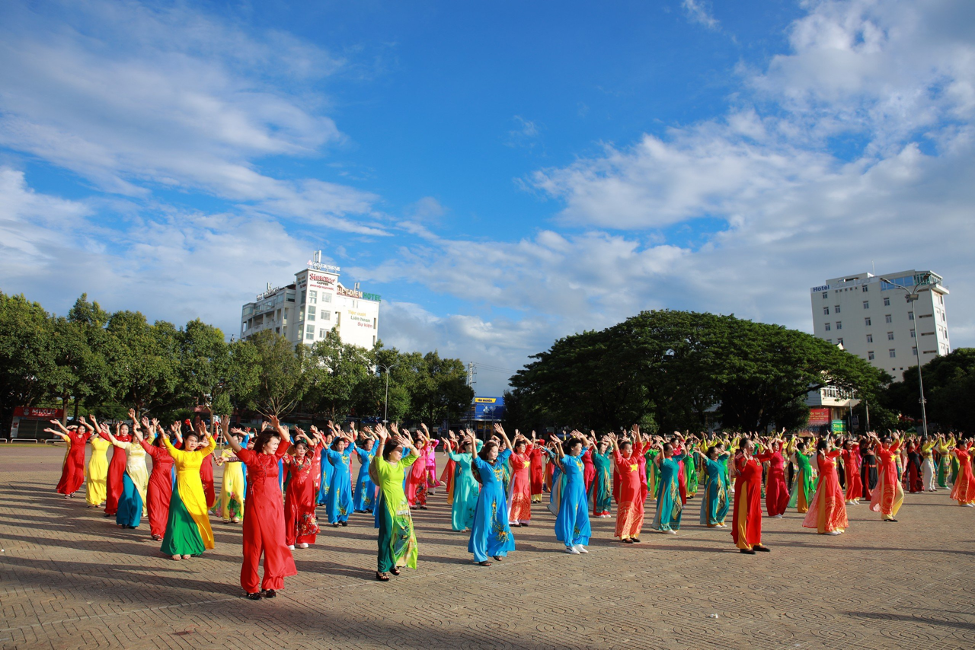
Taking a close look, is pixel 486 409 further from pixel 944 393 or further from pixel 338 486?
pixel 338 486

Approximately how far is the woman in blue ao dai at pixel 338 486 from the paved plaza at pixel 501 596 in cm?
102

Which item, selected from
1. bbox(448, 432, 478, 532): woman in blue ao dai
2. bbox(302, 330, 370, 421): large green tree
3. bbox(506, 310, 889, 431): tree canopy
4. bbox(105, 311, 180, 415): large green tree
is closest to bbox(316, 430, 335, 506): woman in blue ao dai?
bbox(448, 432, 478, 532): woman in blue ao dai

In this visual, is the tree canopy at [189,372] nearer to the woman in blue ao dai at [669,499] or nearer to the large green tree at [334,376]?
the large green tree at [334,376]

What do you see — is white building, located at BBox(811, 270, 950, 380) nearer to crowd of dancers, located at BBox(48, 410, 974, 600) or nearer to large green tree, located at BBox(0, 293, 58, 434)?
crowd of dancers, located at BBox(48, 410, 974, 600)

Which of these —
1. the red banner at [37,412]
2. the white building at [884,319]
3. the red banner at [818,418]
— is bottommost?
the red banner at [37,412]

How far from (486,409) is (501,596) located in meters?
56.2

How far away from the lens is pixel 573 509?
8320 millimetres

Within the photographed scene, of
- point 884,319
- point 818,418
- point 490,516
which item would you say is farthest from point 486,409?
point 490,516

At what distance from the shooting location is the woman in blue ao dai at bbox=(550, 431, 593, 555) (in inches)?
326

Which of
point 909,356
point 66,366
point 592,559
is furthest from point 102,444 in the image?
point 909,356

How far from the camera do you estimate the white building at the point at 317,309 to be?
79062mm

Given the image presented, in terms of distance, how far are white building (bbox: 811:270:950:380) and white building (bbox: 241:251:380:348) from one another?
56.2 m

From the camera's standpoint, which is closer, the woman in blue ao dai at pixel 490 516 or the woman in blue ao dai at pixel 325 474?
the woman in blue ao dai at pixel 490 516

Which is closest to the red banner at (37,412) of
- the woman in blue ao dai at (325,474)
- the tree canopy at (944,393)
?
the woman in blue ao dai at (325,474)
